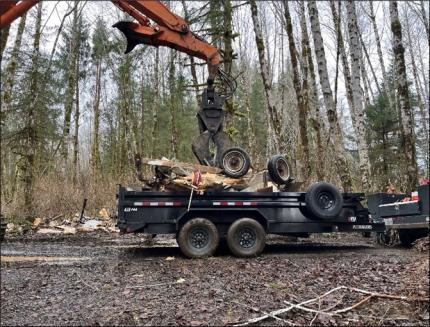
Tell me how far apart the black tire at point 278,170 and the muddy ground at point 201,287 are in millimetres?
1540

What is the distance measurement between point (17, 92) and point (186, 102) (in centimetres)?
1474

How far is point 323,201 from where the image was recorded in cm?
943

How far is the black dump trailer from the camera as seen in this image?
31.2ft

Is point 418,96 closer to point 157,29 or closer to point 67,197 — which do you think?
point 67,197

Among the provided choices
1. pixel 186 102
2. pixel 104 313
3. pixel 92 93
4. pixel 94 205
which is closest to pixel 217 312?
pixel 104 313

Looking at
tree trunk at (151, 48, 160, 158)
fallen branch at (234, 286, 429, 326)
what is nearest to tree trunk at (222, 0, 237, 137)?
fallen branch at (234, 286, 429, 326)

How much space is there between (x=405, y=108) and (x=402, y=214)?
4647mm

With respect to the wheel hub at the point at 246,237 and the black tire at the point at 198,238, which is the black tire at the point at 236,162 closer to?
the wheel hub at the point at 246,237

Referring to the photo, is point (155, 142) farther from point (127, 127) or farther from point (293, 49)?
point (293, 49)

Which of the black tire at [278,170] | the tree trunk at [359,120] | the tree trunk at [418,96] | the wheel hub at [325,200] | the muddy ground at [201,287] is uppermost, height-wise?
the tree trunk at [418,96]

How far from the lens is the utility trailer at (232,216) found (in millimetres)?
8828

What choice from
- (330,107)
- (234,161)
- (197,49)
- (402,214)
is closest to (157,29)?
(197,49)

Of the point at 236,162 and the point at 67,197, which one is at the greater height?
the point at 236,162

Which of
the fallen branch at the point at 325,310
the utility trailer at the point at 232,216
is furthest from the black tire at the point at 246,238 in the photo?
the fallen branch at the point at 325,310
